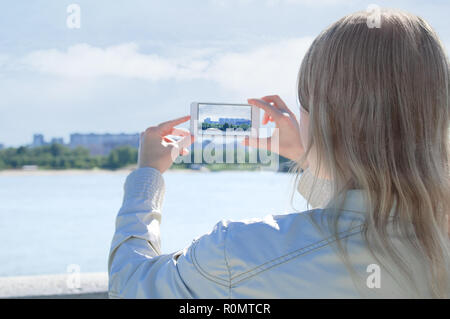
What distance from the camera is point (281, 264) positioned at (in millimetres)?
588

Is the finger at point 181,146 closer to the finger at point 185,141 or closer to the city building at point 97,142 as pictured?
the finger at point 185,141

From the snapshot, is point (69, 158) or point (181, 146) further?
point (69, 158)

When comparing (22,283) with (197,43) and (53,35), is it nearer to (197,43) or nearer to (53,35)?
(197,43)

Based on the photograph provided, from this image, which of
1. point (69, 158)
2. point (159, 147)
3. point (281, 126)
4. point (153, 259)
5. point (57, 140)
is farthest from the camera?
point (57, 140)

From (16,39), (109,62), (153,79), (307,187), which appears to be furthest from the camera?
(153,79)

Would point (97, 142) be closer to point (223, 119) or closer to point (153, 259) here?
point (223, 119)

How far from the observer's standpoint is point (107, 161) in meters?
8.59

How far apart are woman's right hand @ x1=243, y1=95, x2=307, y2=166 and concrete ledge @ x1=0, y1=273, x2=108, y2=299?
1411mm

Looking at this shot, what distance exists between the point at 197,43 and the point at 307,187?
9.28 m

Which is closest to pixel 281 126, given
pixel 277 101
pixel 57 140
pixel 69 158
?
pixel 277 101

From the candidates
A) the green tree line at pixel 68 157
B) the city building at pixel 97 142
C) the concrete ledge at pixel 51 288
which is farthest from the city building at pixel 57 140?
the concrete ledge at pixel 51 288

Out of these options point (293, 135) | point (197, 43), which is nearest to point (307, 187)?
point (293, 135)

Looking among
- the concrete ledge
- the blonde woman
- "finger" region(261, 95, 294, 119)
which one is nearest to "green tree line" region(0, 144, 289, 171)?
the concrete ledge

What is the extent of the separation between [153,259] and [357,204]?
0.32 meters
